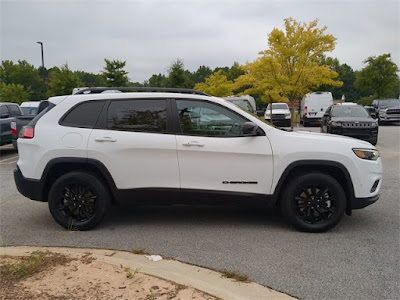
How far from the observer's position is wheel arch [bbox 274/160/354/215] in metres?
4.58

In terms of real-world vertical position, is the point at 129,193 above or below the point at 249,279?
above

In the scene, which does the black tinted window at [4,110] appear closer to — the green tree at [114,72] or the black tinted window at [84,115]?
the black tinted window at [84,115]

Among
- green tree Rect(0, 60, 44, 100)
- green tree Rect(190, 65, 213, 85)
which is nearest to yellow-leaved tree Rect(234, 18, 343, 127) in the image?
green tree Rect(0, 60, 44, 100)

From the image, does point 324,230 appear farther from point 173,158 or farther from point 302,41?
point 302,41

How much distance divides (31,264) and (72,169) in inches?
63.8

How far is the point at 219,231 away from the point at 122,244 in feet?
4.02

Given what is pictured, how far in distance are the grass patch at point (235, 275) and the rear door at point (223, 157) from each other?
132cm

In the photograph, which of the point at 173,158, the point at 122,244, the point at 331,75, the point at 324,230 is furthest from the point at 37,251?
the point at 331,75

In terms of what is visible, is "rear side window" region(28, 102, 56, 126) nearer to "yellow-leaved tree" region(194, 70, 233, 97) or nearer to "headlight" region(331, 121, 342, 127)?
"headlight" region(331, 121, 342, 127)

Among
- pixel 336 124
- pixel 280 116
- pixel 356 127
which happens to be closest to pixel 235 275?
pixel 336 124

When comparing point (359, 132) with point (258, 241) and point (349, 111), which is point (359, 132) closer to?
point (349, 111)

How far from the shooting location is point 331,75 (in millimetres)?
18547

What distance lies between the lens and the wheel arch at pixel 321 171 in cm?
458

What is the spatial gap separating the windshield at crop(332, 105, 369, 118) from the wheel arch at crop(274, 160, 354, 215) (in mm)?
9424
